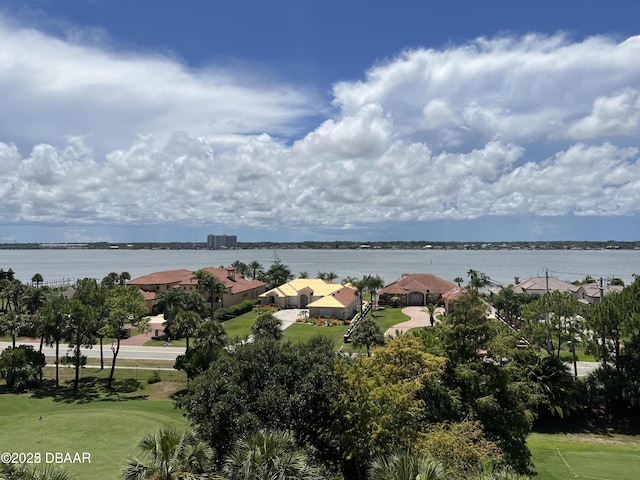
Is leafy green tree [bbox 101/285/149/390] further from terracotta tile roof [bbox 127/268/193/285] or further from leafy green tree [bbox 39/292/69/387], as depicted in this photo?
terracotta tile roof [bbox 127/268/193/285]

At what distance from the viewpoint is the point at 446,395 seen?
20.2 metres

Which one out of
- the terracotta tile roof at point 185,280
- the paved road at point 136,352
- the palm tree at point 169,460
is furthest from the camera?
the terracotta tile roof at point 185,280

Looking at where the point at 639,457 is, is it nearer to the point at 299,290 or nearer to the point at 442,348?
the point at 442,348

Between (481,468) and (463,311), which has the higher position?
(463,311)

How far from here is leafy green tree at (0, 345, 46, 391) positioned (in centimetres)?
3481

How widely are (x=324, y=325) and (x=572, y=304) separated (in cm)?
3390

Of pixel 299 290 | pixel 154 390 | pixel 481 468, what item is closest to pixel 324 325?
pixel 299 290

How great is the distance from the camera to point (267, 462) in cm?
1296

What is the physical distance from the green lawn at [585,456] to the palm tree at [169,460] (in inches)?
626

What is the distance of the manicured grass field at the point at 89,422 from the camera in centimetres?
1906

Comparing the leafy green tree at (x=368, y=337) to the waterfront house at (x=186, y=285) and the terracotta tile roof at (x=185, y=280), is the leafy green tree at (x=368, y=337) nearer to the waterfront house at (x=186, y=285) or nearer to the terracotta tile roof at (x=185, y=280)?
the waterfront house at (x=186, y=285)

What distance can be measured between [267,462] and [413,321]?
5351 cm

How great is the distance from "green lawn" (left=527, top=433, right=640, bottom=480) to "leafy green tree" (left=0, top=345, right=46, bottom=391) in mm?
36190

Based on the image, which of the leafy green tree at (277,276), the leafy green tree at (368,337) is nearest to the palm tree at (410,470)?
the leafy green tree at (368,337)
